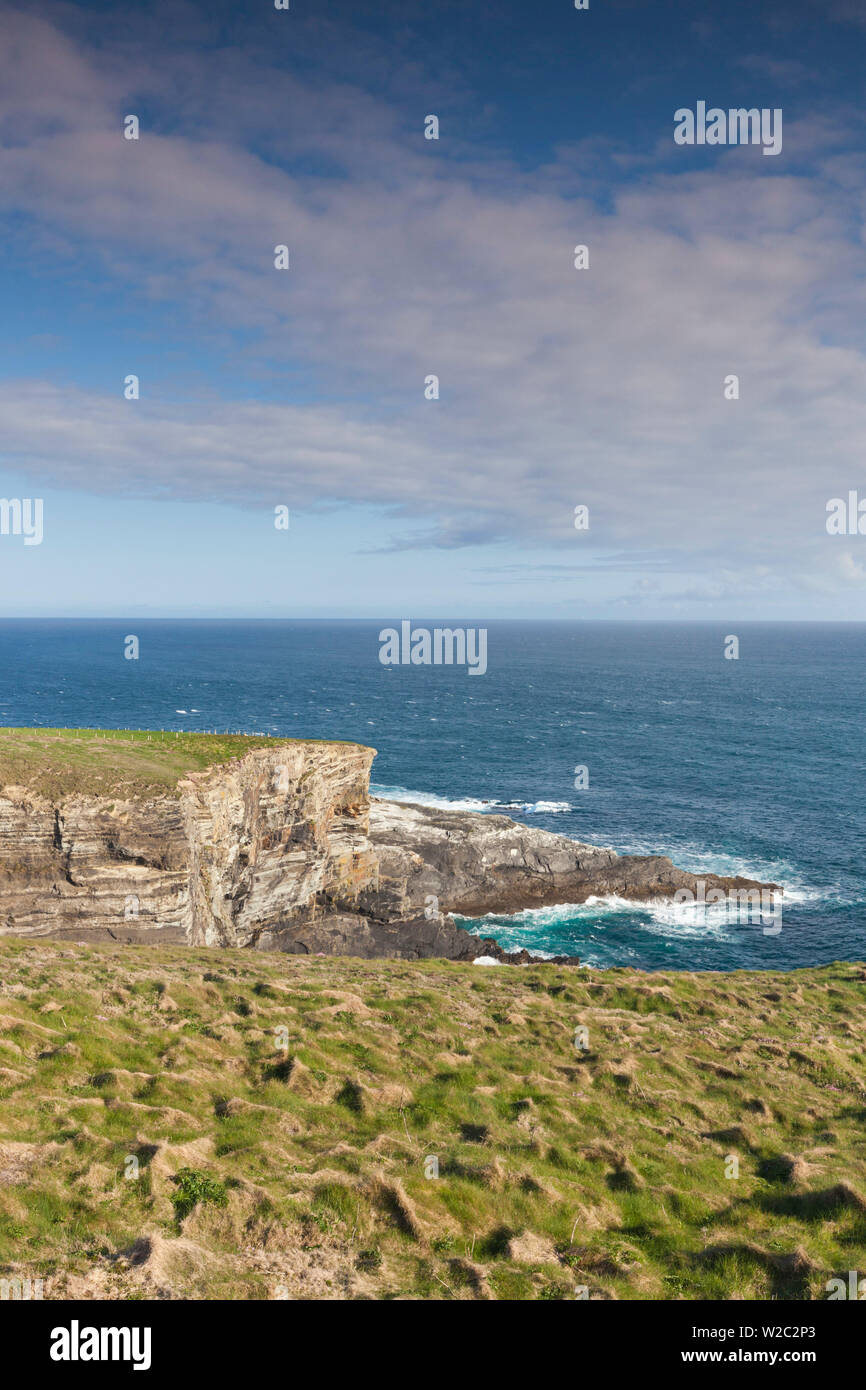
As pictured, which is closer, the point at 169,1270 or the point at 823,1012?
the point at 169,1270

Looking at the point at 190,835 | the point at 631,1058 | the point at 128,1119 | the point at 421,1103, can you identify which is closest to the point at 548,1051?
the point at 631,1058

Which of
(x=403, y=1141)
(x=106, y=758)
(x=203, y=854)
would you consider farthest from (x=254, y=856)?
(x=403, y=1141)

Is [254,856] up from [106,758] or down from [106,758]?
down

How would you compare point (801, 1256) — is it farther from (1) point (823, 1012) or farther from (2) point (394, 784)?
(2) point (394, 784)

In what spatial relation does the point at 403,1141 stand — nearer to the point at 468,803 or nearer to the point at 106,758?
the point at 106,758

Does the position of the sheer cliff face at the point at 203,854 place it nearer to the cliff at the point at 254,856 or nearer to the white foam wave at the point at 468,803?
the cliff at the point at 254,856

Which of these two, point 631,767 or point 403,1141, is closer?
point 403,1141

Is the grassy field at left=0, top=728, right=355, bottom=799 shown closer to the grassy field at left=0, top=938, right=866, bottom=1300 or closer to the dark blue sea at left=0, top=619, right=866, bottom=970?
the grassy field at left=0, top=938, right=866, bottom=1300
